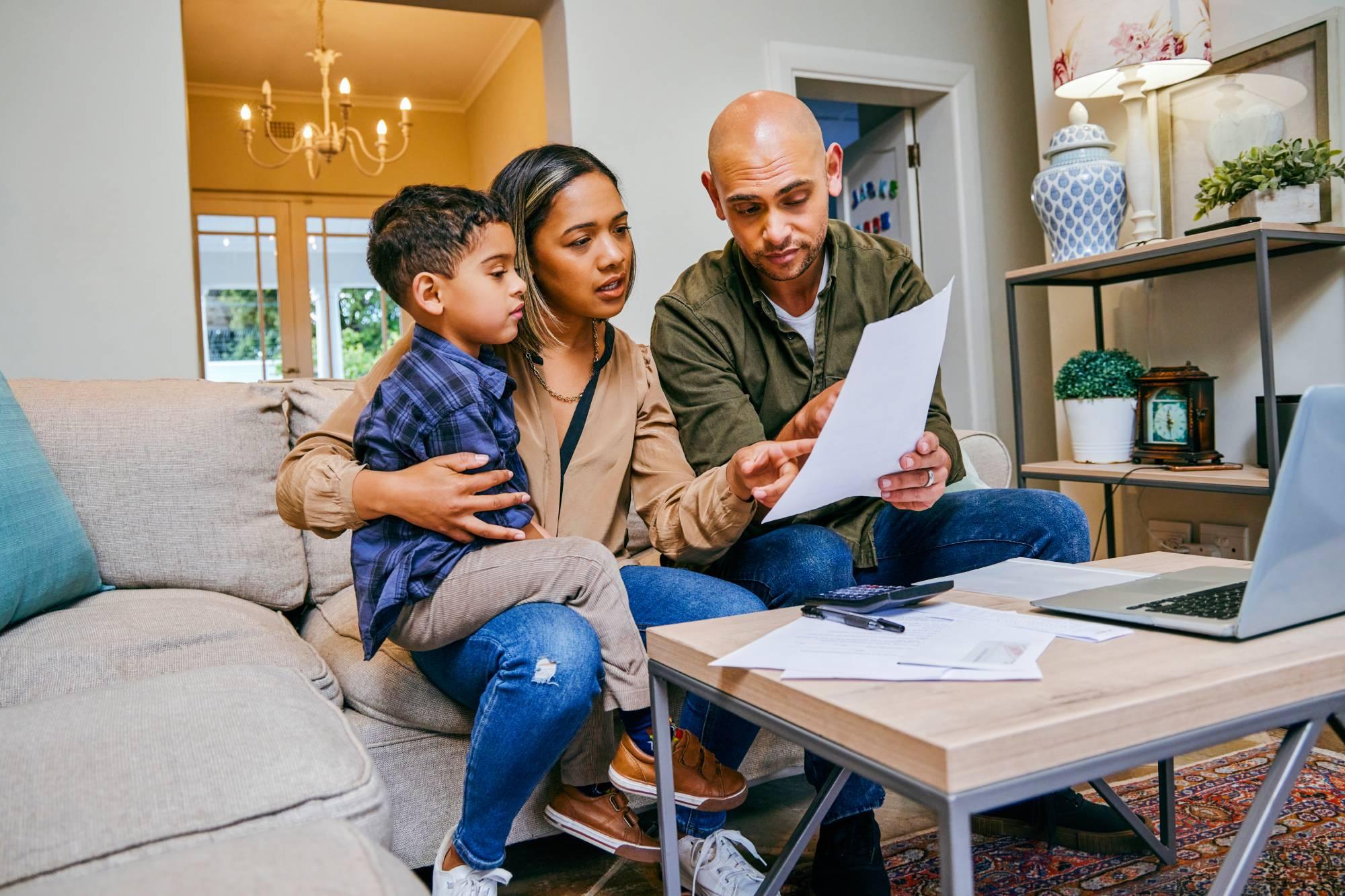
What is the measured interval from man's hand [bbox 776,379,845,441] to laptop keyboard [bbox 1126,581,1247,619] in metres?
0.44

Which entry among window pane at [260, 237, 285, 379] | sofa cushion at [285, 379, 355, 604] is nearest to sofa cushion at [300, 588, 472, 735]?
sofa cushion at [285, 379, 355, 604]

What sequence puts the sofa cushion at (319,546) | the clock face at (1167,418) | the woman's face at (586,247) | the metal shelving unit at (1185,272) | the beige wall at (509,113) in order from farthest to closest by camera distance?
the beige wall at (509,113) < the clock face at (1167,418) < the metal shelving unit at (1185,272) < the sofa cushion at (319,546) < the woman's face at (586,247)

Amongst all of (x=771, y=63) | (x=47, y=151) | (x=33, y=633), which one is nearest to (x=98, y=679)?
(x=33, y=633)

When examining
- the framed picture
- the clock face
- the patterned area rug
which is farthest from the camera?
the clock face

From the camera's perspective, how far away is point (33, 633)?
1290mm

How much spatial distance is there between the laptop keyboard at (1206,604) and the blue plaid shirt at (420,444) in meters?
0.74

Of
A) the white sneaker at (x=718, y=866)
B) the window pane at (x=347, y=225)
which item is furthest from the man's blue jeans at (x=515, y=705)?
the window pane at (x=347, y=225)

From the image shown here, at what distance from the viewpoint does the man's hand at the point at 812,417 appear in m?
1.23

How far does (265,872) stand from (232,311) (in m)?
5.96

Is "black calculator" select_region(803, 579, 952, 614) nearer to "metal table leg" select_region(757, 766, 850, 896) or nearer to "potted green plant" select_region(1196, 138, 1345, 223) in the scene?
"metal table leg" select_region(757, 766, 850, 896)

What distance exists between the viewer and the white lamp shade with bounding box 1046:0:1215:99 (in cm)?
231

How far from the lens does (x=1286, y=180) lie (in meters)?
2.18

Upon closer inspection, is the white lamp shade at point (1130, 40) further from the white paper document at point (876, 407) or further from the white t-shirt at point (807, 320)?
the white paper document at point (876, 407)

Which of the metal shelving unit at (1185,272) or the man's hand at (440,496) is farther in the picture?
the metal shelving unit at (1185,272)
